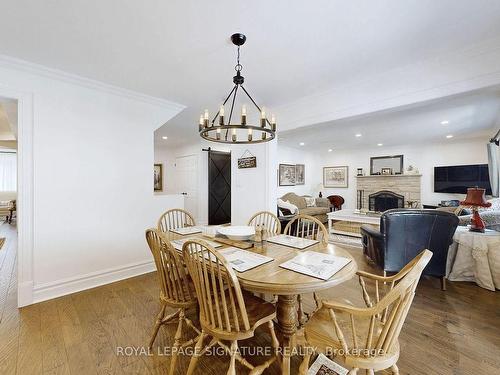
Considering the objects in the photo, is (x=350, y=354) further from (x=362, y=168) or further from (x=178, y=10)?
(x=362, y=168)

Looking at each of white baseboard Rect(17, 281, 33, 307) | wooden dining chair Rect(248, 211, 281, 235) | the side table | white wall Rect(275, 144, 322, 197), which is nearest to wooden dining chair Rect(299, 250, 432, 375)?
wooden dining chair Rect(248, 211, 281, 235)

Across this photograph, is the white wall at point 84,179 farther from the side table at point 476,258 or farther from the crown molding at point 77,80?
the side table at point 476,258

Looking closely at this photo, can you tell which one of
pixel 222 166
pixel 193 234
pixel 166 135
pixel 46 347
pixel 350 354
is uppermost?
pixel 166 135

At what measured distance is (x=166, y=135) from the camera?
543cm

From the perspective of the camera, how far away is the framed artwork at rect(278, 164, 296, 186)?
7496 millimetres

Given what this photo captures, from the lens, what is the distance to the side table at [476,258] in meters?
2.67

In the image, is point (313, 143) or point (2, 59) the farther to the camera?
point (313, 143)

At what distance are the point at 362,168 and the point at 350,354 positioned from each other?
307 inches

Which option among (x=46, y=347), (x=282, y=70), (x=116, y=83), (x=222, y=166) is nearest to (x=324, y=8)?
(x=282, y=70)

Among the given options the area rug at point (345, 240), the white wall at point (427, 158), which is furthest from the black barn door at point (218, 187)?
the white wall at point (427, 158)

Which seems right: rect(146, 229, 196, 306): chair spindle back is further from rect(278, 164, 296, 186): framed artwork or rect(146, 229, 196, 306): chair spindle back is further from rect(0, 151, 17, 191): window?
rect(0, 151, 17, 191): window

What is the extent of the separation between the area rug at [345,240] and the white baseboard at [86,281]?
3456mm

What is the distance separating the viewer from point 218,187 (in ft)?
21.7

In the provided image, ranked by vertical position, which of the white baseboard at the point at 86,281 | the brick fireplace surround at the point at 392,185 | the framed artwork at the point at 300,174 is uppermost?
the framed artwork at the point at 300,174
